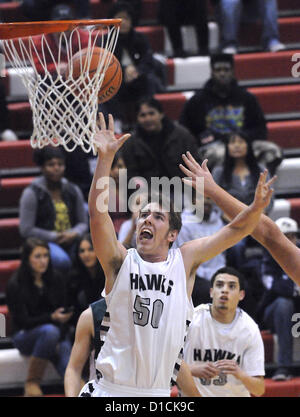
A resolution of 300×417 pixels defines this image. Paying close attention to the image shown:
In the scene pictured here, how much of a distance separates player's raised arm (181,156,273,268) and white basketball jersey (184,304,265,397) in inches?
57.9

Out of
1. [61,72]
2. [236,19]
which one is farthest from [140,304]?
[236,19]

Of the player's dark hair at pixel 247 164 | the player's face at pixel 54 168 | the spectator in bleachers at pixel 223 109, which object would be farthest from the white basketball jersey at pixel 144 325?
the spectator in bleachers at pixel 223 109

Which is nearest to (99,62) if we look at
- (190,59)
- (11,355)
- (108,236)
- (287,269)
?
(108,236)

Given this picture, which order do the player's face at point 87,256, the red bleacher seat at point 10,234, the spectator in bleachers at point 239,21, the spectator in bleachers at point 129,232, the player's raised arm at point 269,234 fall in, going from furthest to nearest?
the spectator in bleachers at point 239,21
the red bleacher seat at point 10,234
the player's face at point 87,256
the spectator in bleachers at point 129,232
the player's raised arm at point 269,234

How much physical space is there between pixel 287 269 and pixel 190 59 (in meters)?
5.22

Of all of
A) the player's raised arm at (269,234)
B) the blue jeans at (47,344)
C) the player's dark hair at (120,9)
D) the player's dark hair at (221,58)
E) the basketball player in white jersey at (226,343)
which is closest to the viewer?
the player's raised arm at (269,234)

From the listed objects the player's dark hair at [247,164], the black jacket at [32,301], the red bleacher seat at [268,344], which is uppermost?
the player's dark hair at [247,164]

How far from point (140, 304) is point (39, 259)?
254 centimetres

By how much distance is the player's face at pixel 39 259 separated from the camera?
685 centimetres

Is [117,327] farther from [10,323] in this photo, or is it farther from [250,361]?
[10,323]

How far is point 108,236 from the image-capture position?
4.40m

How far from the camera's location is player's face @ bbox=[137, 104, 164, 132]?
7.55 m

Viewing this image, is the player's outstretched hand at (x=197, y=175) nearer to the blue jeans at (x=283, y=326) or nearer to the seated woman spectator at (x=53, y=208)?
the blue jeans at (x=283, y=326)

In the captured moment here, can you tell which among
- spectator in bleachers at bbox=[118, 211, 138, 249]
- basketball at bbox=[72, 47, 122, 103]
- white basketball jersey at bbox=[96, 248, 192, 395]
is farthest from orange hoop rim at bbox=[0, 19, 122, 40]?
spectator in bleachers at bbox=[118, 211, 138, 249]
